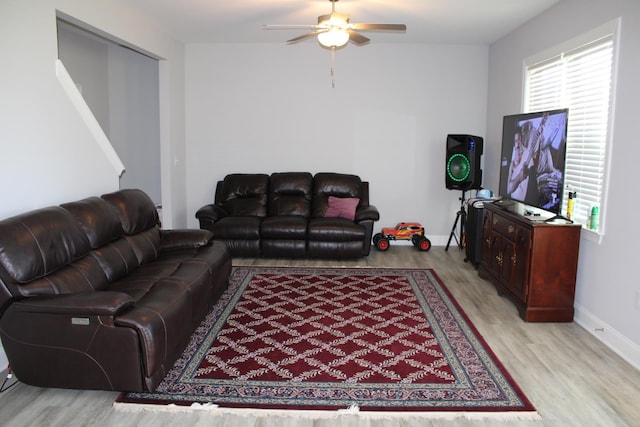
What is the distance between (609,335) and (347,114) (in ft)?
14.0

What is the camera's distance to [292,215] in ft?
20.6

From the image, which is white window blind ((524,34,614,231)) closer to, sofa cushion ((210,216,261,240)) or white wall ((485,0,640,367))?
white wall ((485,0,640,367))

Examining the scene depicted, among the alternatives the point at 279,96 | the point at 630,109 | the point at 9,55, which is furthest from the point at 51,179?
the point at 630,109

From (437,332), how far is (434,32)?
3762mm

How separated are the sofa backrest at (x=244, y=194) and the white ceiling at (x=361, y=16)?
183 centimetres

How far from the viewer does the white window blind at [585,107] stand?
3.78 metres

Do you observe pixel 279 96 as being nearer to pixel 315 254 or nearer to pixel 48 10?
pixel 315 254

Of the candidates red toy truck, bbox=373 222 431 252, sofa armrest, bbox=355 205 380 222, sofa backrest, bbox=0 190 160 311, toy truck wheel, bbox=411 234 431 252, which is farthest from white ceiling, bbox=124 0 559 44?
toy truck wheel, bbox=411 234 431 252

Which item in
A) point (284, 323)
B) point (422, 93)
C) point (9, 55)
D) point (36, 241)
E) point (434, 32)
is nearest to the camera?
point (36, 241)

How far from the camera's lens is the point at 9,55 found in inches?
127

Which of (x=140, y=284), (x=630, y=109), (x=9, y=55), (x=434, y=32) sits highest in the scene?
(x=434, y=32)

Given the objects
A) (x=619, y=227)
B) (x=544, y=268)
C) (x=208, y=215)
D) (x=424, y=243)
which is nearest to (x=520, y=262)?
(x=544, y=268)

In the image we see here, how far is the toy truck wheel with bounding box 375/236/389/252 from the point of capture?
21.2 ft

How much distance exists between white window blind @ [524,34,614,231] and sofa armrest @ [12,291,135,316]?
3.45m
